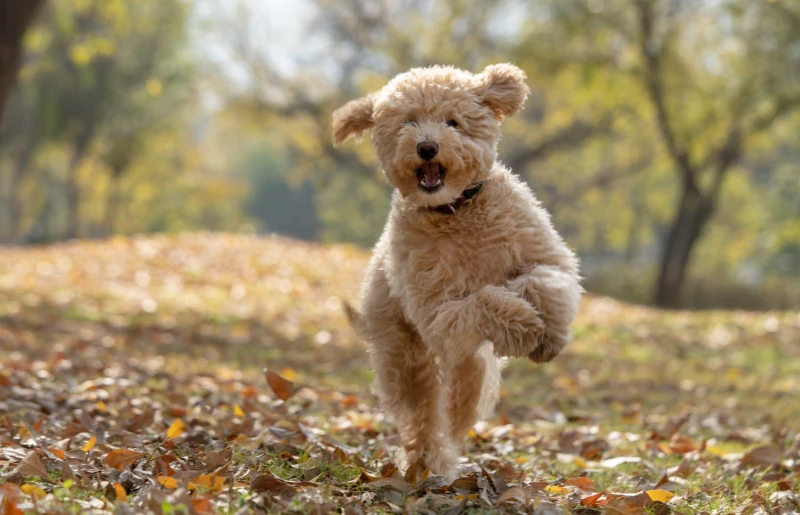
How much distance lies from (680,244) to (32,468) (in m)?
20.1

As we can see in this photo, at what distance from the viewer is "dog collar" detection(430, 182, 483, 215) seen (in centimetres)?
387

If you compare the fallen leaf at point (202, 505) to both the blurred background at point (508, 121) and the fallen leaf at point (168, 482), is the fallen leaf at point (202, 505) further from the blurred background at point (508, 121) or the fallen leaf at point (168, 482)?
the blurred background at point (508, 121)

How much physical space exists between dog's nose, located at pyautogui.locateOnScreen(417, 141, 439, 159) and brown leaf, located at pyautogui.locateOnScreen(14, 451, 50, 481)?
2043 mm

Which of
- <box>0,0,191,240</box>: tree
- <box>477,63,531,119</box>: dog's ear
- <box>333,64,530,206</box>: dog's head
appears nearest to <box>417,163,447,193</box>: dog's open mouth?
<box>333,64,530,206</box>: dog's head

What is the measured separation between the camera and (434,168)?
147 inches

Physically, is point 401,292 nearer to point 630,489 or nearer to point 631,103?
point 630,489

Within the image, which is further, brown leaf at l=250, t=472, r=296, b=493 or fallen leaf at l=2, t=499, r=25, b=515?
brown leaf at l=250, t=472, r=296, b=493

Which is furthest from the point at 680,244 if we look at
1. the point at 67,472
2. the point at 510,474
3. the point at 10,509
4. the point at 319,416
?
the point at 10,509

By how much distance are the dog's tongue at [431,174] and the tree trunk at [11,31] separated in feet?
28.8

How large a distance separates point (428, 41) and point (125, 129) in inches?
561

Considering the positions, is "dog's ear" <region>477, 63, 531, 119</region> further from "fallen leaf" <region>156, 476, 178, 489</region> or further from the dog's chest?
"fallen leaf" <region>156, 476, 178, 489</region>

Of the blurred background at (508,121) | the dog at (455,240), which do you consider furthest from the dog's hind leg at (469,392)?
the blurred background at (508,121)

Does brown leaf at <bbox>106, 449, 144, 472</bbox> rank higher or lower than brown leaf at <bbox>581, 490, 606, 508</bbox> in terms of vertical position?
lower

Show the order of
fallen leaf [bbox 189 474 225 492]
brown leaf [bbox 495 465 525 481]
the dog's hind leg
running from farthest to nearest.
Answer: the dog's hind leg, brown leaf [bbox 495 465 525 481], fallen leaf [bbox 189 474 225 492]
